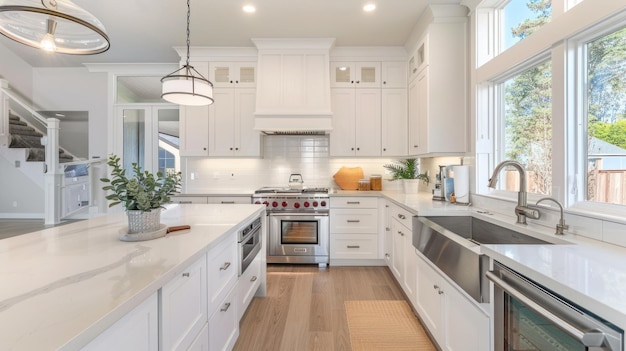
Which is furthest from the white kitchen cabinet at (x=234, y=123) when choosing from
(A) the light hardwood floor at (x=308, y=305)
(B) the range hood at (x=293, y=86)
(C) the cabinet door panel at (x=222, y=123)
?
(A) the light hardwood floor at (x=308, y=305)

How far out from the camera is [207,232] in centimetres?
150

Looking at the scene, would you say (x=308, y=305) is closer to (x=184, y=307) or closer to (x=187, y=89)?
(x=184, y=307)

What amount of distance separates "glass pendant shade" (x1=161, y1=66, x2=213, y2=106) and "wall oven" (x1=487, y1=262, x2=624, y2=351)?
2086 mm

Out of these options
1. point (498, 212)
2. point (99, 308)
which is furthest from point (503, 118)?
point (99, 308)

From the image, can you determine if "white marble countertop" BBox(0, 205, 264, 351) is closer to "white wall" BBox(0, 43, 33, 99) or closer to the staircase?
"white wall" BBox(0, 43, 33, 99)

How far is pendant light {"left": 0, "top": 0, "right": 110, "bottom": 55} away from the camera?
119 cm

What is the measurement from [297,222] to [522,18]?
290 centimetres

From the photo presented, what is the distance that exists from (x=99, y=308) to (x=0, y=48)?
23.8 ft

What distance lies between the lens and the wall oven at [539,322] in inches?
29.0

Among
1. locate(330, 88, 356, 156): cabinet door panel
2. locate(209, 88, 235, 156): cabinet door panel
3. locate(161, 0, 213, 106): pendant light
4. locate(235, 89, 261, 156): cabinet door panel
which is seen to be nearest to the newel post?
locate(209, 88, 235, 156): cabinet door panel

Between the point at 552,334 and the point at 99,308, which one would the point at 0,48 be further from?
the point at 552,334

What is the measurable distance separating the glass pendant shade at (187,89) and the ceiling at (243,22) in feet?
4.06

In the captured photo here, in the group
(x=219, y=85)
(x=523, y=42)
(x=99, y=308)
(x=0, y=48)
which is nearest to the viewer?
(x=99, y=308)

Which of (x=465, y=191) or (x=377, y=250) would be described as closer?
(x=465, y=191)
